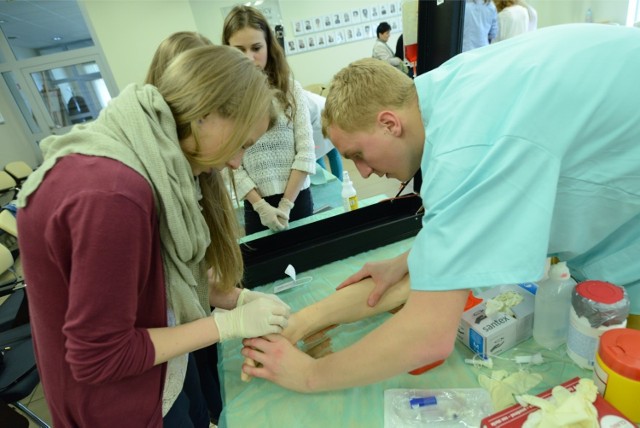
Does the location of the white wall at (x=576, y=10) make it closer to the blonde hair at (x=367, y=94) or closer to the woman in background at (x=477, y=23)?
the woman in background at (x=477, y=23)

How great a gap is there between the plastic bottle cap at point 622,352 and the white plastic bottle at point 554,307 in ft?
0.65

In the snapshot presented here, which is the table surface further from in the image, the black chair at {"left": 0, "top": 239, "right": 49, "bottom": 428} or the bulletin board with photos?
the bulletin board with photos

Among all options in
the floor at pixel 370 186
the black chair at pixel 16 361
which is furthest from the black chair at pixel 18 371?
the floor at pixel 370 186

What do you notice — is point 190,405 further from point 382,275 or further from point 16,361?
point 16,361

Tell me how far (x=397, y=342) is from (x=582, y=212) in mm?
435

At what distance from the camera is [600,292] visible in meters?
0.69

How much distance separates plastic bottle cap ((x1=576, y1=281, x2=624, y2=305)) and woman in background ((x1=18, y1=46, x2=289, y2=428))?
2.21 ft

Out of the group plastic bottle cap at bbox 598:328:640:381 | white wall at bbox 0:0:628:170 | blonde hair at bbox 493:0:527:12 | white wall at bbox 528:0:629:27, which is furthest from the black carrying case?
white wall at bbox 528:0:629:27

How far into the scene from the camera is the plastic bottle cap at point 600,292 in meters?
0.68

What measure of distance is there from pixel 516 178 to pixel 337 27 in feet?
7.21

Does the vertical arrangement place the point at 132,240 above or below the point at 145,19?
below

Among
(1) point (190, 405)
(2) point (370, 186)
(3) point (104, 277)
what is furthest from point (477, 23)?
(1) point (190, 405)

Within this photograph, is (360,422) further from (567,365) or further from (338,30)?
(338,30)

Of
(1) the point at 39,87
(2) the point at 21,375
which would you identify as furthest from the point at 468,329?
(1) the point at 39,87
